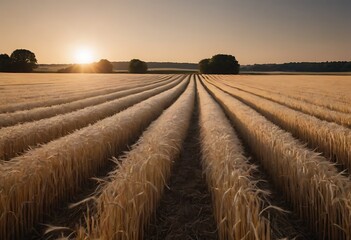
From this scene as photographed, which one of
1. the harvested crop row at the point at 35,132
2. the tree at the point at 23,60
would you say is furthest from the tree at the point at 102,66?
the harvested crop row at the point at 35,132

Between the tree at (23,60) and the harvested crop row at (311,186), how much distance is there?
102 meters

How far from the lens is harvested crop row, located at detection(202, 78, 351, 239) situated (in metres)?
4.18

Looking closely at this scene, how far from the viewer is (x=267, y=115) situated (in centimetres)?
1491

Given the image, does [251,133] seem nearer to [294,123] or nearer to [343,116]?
[294,123]

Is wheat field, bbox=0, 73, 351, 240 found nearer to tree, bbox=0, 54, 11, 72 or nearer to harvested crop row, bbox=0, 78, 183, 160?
harvested crop row, bbox=0, 78, 183, 160

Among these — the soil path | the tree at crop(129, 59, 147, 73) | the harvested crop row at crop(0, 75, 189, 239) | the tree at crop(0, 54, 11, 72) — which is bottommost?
the tree at crop(129, 59, 147, 73)

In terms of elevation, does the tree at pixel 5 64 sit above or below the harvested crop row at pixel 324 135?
below

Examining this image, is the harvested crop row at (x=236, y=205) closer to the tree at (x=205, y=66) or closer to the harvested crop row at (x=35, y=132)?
the harvested crop row at (x=35, y=132)

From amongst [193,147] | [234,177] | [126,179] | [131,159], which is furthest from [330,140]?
[126,179]

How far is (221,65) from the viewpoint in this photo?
116 metres

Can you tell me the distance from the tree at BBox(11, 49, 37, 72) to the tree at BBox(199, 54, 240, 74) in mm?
61181

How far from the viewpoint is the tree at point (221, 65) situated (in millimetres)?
116875

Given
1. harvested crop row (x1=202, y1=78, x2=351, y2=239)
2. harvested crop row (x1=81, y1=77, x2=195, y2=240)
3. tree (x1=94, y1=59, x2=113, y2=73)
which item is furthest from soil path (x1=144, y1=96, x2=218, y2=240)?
tree (x1=94, y1=59, x2=113, y2=73)

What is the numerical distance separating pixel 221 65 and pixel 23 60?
67.7 m
